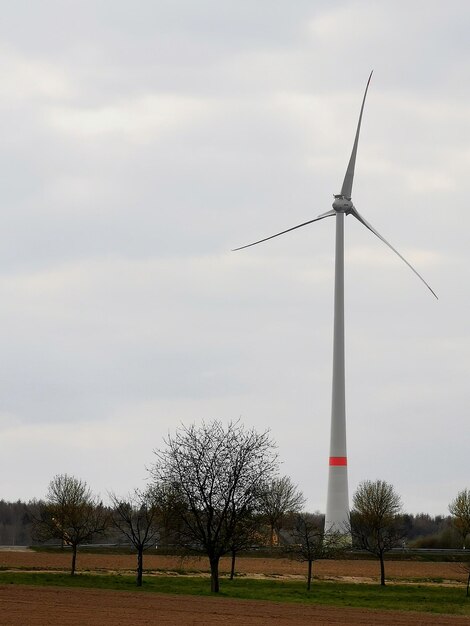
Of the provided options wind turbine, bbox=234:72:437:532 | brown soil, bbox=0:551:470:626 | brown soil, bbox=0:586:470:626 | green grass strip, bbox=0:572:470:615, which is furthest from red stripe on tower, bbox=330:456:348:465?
brown soil, bbox=0:586:470:626

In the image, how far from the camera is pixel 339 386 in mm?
95312

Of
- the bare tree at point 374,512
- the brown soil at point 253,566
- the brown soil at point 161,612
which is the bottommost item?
the brown soil at point 161,612

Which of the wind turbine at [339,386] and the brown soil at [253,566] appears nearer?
the brown soil at [253,566]

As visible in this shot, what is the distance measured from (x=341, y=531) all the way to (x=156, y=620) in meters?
55.8

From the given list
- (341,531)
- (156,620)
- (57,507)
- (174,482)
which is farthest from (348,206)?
(156,620)

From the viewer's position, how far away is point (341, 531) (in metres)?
95.4

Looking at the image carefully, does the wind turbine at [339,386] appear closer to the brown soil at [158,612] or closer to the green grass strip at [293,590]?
the green grass strip at [293,590]

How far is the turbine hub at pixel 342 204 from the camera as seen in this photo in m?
96.9

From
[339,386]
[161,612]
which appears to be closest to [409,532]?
[339,386]

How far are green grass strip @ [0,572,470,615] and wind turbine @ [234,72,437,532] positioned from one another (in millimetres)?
25466

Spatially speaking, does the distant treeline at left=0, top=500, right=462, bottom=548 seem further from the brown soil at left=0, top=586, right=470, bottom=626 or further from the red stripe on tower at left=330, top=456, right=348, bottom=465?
the brown soil at left=0, top=586, right=470, bottom=626

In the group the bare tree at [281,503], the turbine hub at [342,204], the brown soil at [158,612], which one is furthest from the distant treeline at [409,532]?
the brown soil at [158,612]

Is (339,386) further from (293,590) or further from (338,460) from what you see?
(293,590)

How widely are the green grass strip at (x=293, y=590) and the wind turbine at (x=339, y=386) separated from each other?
2547cm
